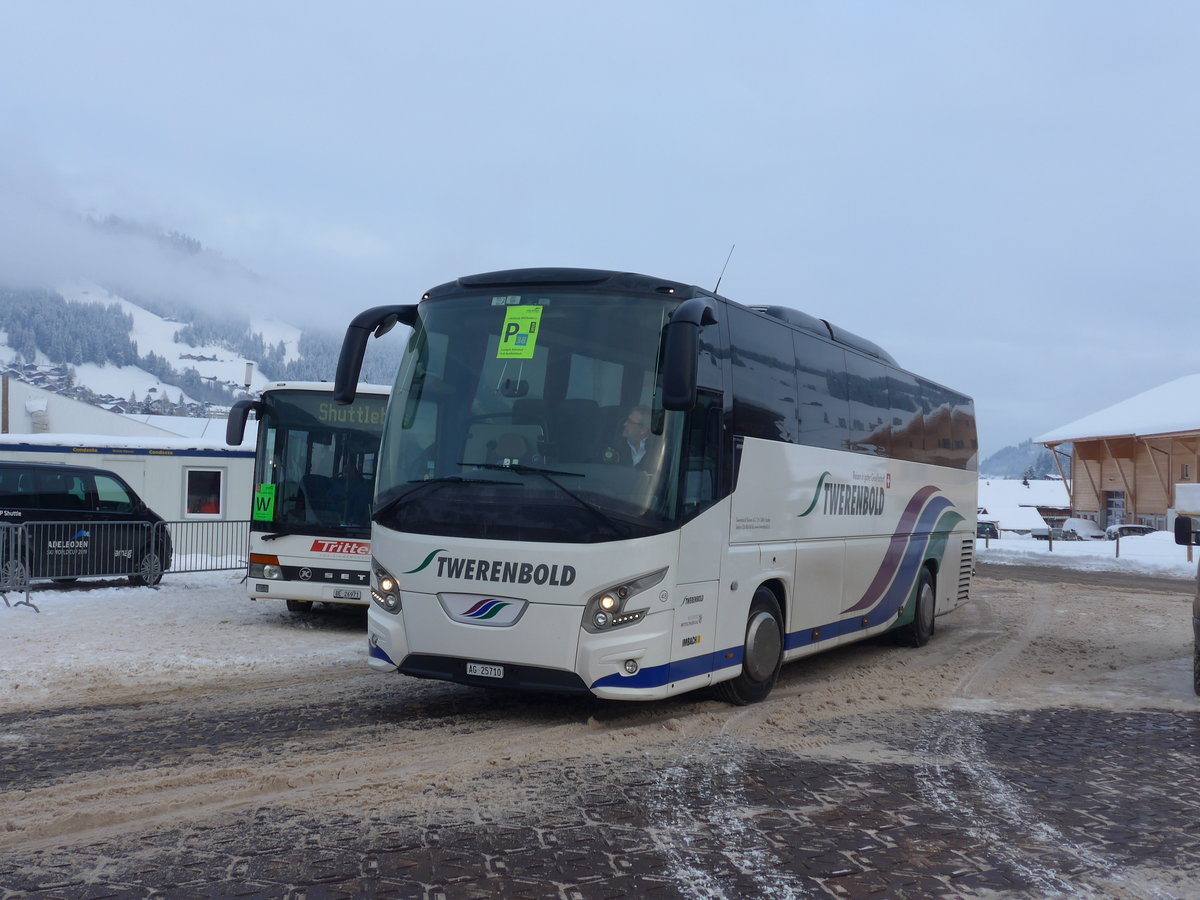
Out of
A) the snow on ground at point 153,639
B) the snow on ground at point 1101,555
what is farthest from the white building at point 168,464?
the snow on ground at point 1101,555

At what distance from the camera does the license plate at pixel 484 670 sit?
734 cm

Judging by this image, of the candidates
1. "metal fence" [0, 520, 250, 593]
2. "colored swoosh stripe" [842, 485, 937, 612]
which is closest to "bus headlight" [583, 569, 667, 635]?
"colored swoosh stripe" [842, 485, 937, 612]

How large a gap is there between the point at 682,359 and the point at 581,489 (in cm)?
113

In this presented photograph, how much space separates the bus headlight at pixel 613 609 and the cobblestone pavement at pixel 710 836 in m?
0.89

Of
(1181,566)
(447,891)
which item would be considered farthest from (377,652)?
(1181,566)

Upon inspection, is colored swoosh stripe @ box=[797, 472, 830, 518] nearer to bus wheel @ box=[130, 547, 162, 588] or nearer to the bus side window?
the bus side window

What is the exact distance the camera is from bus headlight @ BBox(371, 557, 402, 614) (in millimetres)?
7777

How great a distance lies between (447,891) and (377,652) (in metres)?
3.76

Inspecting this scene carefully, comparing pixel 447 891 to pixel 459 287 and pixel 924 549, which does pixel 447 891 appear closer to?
pixel 459 287

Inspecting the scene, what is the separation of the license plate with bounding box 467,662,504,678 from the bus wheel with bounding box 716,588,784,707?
85.5 inches

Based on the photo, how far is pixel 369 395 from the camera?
13258 millimetres

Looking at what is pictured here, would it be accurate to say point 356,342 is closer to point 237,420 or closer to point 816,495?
point 816,495

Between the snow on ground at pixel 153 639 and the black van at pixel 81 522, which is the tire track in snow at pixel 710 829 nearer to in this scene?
the snow on ground at pixel 153 639

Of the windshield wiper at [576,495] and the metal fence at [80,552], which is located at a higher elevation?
the windshield wiper at [576,495]
